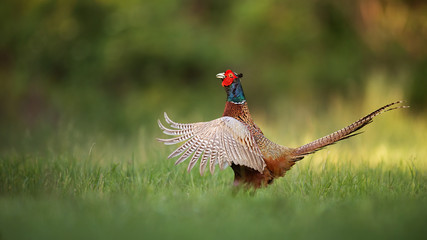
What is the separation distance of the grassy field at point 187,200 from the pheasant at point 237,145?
0.75 ft

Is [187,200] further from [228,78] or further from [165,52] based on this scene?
[165,52]

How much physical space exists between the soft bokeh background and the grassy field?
32 mm

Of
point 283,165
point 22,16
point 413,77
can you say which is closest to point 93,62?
point 22,16

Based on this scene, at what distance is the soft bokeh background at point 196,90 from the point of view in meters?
5.38

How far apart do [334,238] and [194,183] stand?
248 cm

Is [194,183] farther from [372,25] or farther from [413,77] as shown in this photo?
[372,25]

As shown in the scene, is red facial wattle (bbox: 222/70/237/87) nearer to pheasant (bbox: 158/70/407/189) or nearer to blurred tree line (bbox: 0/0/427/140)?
pheasant (bbox: 158/70/407/189)

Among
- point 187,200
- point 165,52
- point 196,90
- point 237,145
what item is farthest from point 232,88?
point 165,52

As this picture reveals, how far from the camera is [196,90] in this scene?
51.4ft

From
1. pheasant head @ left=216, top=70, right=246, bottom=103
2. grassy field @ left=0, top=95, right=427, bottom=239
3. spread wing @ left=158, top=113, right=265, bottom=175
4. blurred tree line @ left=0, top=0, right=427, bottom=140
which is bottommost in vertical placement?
grassy field @ left=0, top=95, right=427, bottom=239

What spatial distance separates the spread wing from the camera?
4.76 meters

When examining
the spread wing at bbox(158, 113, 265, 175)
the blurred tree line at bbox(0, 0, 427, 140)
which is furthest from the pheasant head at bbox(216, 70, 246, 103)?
the blurred tree line at bbox(0, 0, 427, 140)

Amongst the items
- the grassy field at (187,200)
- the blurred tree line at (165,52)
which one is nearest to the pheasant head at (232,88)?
the grassy field at (187,200)

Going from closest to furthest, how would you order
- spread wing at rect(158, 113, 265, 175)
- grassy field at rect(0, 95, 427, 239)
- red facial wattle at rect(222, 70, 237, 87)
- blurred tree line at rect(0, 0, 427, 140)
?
grassy field at rect(0, 95, 427, 239) → spread wing at rect(158, 113, 265, 175) → red facial wattle at rect(222, 70, 237, 87) → blurred tree line at rect(0, 0, 427, 140)
